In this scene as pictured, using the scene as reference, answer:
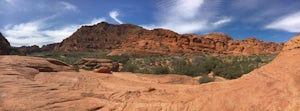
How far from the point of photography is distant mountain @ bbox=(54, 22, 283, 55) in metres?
89.4

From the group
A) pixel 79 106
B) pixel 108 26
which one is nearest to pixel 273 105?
pixel 79 106

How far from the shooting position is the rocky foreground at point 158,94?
632 cm

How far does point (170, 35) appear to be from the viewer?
9950 centimetres

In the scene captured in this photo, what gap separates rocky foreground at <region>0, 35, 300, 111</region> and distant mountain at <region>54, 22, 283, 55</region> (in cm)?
6865

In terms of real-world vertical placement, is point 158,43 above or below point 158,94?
above

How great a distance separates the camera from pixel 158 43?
9319 cm

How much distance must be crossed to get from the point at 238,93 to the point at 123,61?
1760 inches

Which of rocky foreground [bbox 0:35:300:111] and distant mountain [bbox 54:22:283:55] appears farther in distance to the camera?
distant mountain [bbox 54:22:283:55]

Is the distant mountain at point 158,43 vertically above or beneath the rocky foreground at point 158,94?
above

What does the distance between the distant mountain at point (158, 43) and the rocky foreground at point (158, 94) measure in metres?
68.7

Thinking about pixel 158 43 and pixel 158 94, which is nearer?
pixel 158 94

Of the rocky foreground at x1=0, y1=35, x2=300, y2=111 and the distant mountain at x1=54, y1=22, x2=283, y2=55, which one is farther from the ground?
the distant mountain at x1=54, y1=22, x2=283, y2=55

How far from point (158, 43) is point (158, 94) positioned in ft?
281

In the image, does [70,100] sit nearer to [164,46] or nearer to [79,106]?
[79,106]
